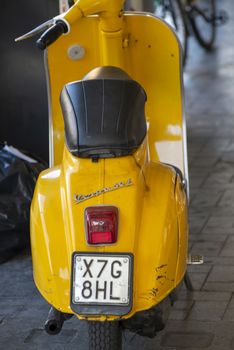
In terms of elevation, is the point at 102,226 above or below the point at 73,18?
below

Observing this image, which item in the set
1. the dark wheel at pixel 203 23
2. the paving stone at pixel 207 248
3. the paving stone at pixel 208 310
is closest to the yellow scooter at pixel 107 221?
the paving stone at pixel 208 310

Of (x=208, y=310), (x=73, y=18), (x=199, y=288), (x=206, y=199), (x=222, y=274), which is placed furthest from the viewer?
(x=206, y=199)

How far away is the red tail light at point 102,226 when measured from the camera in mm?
3096

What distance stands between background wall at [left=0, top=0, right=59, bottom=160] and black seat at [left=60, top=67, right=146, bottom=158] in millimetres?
2017

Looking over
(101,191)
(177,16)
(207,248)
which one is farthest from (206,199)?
(177,16)

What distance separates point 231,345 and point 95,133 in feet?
3.69

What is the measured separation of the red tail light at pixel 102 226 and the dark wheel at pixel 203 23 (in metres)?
7.38

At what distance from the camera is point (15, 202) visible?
4805 millimetres

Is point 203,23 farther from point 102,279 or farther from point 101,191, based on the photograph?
point 102,279

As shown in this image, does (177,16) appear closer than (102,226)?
No

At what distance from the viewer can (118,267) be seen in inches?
121

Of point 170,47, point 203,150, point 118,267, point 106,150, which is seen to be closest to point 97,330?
point 118,267

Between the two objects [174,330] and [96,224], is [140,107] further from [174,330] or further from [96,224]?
[174,330]

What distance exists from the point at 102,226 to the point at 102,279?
0.18 meters
